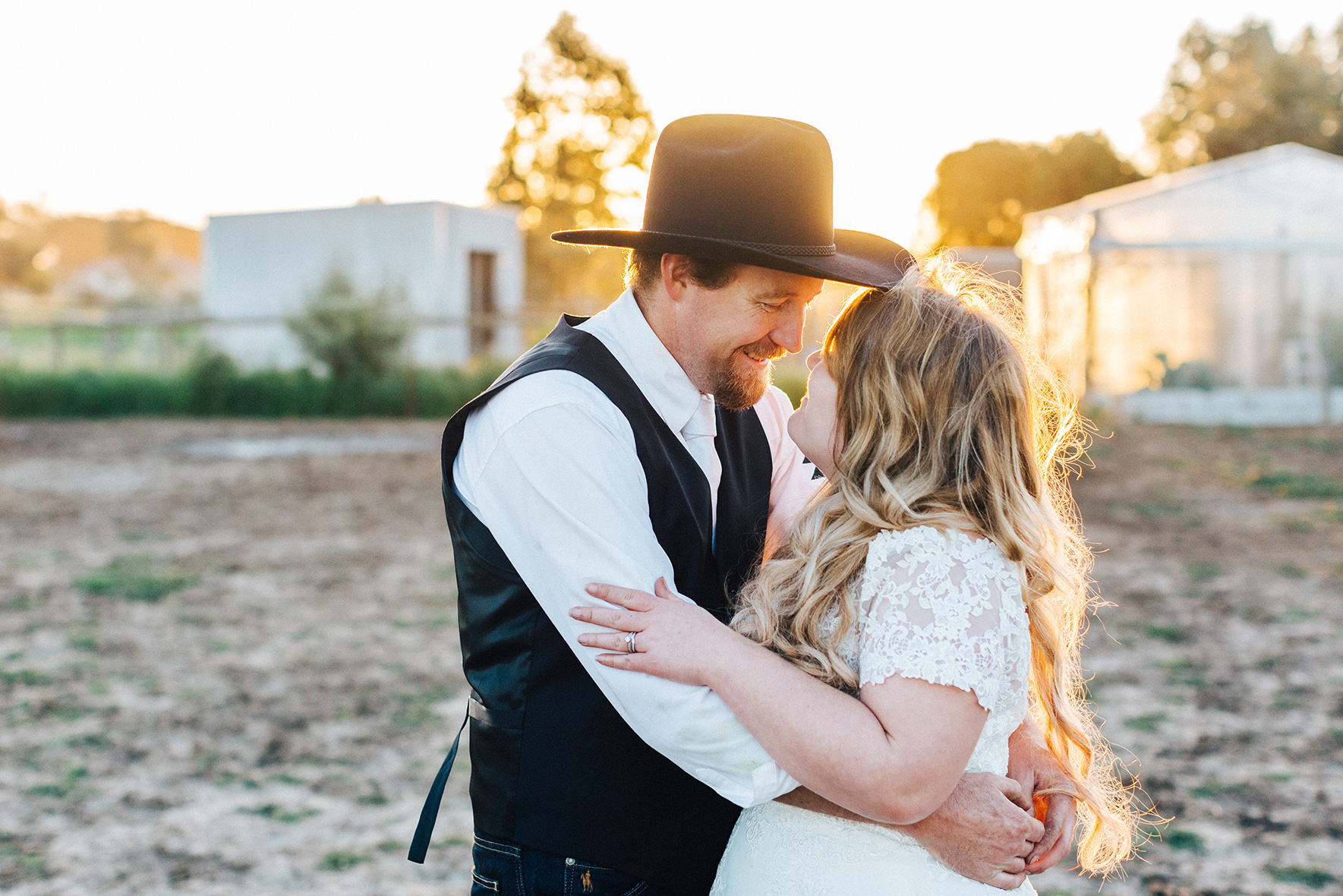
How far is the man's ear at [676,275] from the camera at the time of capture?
181cm

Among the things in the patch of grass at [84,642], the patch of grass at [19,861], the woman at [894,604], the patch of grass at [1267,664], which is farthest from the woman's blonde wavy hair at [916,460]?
the patch of grass at [84,642]

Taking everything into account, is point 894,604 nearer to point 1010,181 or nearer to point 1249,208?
point 1249,208

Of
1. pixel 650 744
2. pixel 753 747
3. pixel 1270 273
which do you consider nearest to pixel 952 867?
pixel 753 747

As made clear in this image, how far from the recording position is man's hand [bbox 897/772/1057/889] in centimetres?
153

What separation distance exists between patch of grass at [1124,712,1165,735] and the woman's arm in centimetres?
326

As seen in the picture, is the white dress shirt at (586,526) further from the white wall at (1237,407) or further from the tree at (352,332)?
the tree at (352,332)

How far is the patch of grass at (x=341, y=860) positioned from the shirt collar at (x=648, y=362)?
2.26 meters

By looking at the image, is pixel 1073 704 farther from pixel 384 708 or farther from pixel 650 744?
pixel 384 708

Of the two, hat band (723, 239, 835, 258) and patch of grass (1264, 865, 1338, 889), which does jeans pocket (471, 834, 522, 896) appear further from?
patch of grass (1264, 865, 1338, 889)

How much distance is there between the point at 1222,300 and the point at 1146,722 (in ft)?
37.0

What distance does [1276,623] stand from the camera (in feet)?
18.5

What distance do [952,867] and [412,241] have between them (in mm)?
20519

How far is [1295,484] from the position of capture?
9.31 metres

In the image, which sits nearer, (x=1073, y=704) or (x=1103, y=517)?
(x=1073, y=704)
